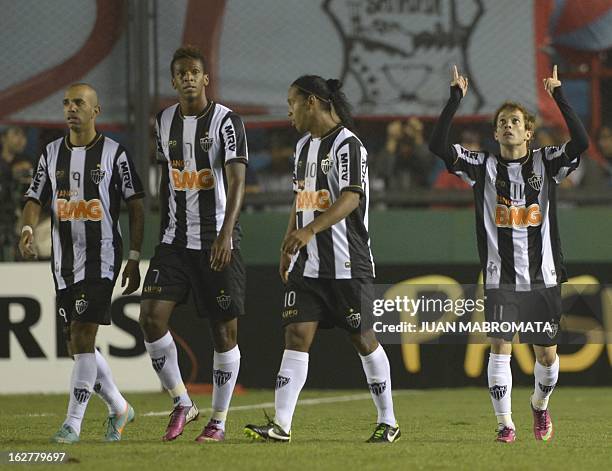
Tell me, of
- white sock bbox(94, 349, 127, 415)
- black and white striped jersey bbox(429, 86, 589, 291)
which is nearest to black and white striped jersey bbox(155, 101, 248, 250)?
white sock bbox(94, 349, 127, 415)

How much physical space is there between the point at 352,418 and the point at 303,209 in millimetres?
2489

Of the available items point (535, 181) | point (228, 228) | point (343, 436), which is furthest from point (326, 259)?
point (535, 181)

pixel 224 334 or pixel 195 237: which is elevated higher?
pixel 195 237

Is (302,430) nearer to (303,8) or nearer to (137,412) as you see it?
(137,412)

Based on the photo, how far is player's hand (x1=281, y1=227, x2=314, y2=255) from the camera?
6.46 meters

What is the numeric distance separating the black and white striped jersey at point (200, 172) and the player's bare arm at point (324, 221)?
74 cm

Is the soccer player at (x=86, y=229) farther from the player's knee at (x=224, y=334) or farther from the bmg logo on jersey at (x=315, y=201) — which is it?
the bmg logo on jersey at (x=315, y=201)

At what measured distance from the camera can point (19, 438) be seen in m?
7.36

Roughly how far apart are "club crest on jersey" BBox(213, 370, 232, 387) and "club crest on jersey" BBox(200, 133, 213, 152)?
1.23 meters

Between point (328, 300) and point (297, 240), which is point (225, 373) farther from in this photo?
point (297, 240)

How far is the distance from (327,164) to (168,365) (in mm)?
1457

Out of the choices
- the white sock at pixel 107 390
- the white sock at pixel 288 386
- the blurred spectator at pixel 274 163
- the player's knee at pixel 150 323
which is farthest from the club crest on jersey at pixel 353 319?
the blurred spectator at pixel 274 163

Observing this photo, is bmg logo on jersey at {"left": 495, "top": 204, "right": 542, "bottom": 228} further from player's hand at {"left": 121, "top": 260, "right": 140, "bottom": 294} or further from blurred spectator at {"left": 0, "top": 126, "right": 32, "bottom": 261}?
blurred spectator at {"left": 0, "top": 126, "right": 32, "bottom": 261}

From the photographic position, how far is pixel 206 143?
7199mm
